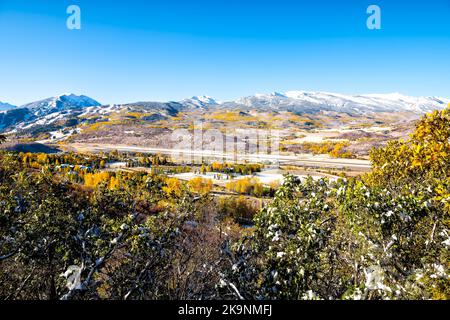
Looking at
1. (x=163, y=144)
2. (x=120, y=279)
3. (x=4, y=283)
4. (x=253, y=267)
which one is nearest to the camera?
(x=253, y=267)

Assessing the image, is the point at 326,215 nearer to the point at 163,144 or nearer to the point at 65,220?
the point at 65,220

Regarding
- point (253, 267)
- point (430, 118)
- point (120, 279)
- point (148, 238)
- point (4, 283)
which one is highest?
point (430, 118)

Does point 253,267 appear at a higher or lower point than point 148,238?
lower

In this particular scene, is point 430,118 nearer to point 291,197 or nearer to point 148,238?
point 291,197

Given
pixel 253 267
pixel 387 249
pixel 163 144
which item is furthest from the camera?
pixel 163 144

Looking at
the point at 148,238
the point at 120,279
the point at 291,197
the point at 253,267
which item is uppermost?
the point at 291,197
